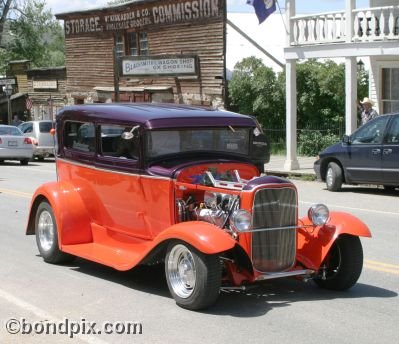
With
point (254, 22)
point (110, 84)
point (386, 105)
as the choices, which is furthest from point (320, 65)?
point (110, 84)

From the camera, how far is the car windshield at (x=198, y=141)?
287 inches

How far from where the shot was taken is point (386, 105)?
76.2ft

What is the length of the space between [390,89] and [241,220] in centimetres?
1790

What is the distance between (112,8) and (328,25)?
14.8 meters

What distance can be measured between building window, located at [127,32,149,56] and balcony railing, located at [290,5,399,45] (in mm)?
11730

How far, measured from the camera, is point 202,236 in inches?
241

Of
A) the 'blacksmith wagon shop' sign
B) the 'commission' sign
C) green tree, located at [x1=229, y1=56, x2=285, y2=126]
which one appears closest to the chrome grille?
green tree, located at [x1=229, y1=56, x2=285, y2=126]

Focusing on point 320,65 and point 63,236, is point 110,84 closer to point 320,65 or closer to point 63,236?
point 320,65

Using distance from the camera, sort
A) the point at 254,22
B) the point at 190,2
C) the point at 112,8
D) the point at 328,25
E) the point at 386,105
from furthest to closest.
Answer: the point at 112,8 → the point at 254,22 → the point at 190,2 → the point at 386,105 → the point at 328,25

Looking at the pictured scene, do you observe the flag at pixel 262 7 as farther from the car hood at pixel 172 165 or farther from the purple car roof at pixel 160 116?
the car hood at pixel 172 165

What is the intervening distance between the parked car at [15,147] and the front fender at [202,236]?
20240 mm

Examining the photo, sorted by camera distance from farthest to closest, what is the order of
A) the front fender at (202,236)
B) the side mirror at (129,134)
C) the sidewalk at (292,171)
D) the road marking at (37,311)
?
the sidewalk at (292,171) < the side mirror at (129,134) < the front fender at (202,236) < the road marking at (37,311)

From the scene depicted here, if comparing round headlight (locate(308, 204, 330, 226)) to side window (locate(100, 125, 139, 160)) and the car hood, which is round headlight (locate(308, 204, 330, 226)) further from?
side window (locate(100, 125, 139, 160))

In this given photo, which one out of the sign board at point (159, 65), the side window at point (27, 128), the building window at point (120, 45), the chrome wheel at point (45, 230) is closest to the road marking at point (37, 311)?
the chrome wheel at point (45, 230)
